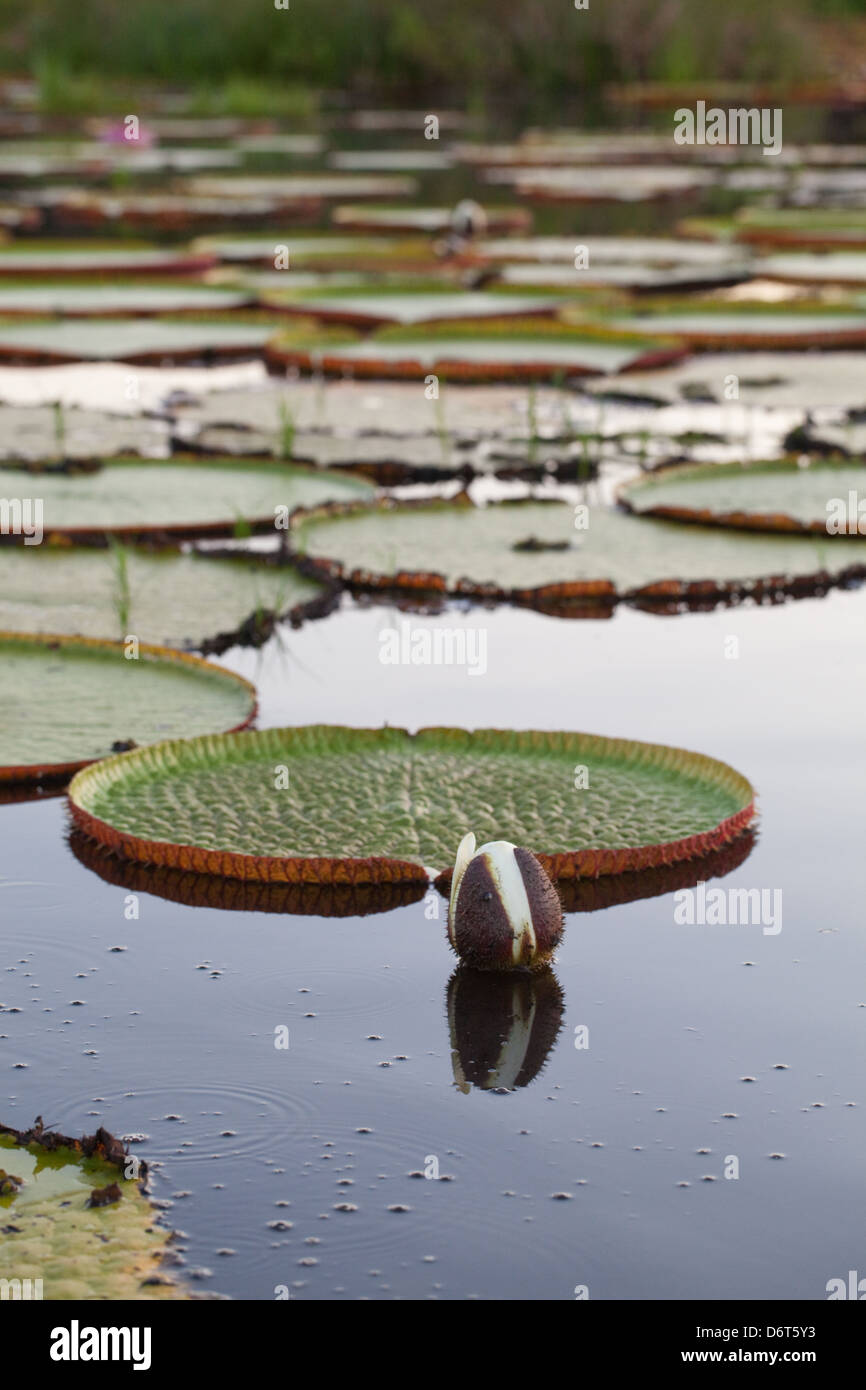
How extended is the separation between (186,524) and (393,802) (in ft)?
8.73

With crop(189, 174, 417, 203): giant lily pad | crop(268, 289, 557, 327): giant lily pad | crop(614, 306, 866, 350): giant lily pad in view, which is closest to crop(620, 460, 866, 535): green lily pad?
crop(614, 306, 866, 350): giant lily pad

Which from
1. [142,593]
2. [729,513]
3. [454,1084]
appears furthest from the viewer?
[729,513]

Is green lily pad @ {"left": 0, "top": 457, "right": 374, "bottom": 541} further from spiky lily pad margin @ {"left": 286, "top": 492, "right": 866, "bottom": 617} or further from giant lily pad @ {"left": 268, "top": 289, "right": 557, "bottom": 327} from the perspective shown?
giant lily pad @ {"left": 268, "top": 289, "right": 557, "bottom": 327}

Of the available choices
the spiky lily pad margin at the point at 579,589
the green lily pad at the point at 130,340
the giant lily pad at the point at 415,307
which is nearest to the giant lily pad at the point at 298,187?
the giant lily pad at the point at 415,307

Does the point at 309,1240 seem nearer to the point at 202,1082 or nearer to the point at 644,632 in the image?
the point at 202,1082

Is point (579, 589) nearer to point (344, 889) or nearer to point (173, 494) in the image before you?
point (173, 494)

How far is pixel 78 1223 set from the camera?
3027 millimetres

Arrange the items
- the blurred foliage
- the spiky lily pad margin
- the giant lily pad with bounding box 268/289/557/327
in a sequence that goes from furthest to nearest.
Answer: the blurred foliage
the giant lily pad with bounding box 268/289/557/327
the spiky lily pad margin

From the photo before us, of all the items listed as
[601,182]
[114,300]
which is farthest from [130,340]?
Result: [601,182]

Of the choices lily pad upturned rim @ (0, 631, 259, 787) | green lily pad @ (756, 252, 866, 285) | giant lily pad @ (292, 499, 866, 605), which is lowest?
lily pad upturned rim @ (0, 631, 259, 787)

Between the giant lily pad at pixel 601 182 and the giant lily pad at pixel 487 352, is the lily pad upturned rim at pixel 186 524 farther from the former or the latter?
the giant lily pad at pixel 601 182

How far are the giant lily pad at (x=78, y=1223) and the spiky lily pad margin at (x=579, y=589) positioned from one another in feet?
11.3

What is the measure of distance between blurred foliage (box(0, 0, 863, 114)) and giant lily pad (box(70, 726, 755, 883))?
25.2m

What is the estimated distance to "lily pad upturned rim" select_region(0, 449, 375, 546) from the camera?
7.07m
